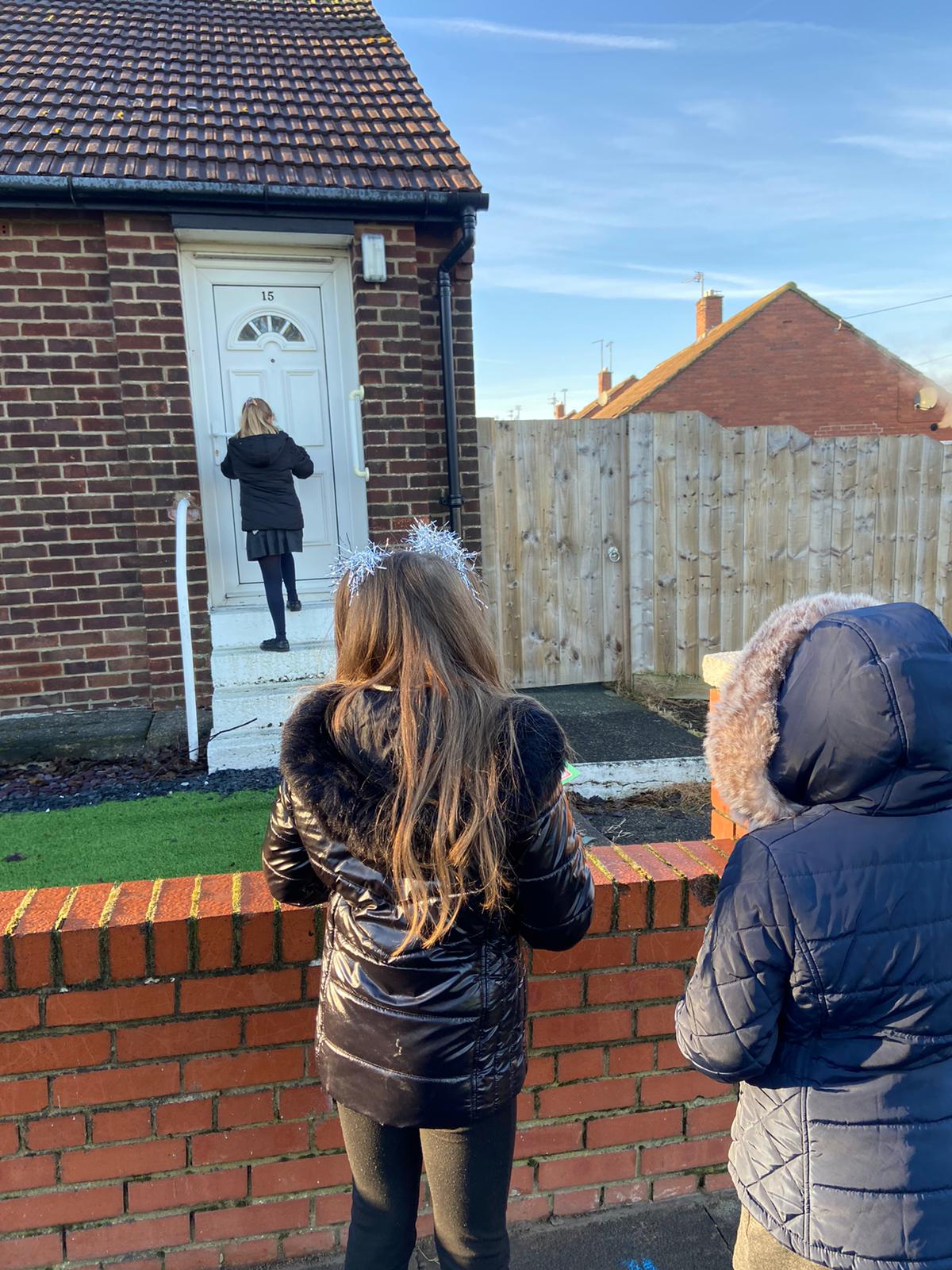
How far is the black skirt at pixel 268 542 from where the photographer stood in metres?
5.39

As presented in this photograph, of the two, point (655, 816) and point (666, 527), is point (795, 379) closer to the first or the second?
point (666, 527)

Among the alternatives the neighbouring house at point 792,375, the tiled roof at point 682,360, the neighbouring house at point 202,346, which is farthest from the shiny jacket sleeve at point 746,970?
the neighbouring house at point 792,375

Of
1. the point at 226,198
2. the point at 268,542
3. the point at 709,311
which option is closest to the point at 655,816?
the point at 268,542

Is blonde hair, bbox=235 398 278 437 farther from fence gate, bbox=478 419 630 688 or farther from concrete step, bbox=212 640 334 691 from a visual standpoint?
fence gate, bbox=478 419 630 688

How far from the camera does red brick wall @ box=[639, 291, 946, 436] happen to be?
2333 centimetres

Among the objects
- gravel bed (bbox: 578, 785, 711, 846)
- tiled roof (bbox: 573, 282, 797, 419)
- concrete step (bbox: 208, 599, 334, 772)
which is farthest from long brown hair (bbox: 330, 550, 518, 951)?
tiled roof (bbox: 573, 282, 797, 419)

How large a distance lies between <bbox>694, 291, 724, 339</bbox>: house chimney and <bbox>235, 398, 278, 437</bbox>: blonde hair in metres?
27.3

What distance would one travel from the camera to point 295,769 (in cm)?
147

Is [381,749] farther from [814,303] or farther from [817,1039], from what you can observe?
[814,303]

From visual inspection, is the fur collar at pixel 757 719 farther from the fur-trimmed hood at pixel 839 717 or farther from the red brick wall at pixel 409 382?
the red brick wall at pixel 409 382

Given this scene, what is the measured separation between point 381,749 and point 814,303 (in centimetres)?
2559

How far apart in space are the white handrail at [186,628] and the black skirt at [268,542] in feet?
1.32

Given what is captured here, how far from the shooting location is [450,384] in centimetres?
586

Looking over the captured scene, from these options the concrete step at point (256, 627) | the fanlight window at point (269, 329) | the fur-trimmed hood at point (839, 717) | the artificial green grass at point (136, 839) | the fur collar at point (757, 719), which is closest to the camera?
the fur-trimmed hood at point (839, 717)
